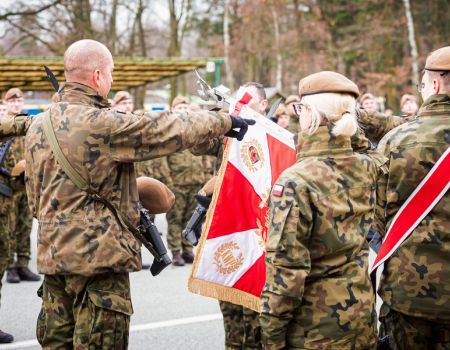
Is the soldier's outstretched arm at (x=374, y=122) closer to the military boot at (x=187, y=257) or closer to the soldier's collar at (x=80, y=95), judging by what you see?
the soldier's collar at (x=80, y=95)

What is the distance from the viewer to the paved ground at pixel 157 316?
218 inches

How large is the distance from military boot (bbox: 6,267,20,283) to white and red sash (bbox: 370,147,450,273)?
18.6 ft

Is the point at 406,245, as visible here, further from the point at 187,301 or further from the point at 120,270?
the point at 187,301

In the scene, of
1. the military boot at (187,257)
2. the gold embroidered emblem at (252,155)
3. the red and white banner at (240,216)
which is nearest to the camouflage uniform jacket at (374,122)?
the red and white banner at (240,216)

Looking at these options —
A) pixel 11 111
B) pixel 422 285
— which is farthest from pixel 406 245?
pixel 11 111

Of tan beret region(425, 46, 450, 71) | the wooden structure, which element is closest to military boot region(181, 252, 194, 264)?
the wooden structure

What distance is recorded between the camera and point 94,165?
3.26 meters

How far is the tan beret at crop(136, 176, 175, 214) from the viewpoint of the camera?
3.72 m

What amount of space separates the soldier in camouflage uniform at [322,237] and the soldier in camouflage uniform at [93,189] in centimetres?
62

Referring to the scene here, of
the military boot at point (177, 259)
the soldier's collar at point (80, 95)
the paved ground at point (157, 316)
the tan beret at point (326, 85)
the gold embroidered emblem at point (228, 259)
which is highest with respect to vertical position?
the tan beret at point (326, 85)

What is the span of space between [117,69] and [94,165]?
39.6 ft

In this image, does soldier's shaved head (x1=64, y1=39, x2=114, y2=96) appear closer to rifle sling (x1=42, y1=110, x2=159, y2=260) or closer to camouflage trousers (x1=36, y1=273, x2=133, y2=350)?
rifle sling (x1=42, y1=110, x2=159, y2=260)

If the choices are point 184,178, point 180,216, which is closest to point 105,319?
point 180,216

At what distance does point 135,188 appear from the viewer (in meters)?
3.50
